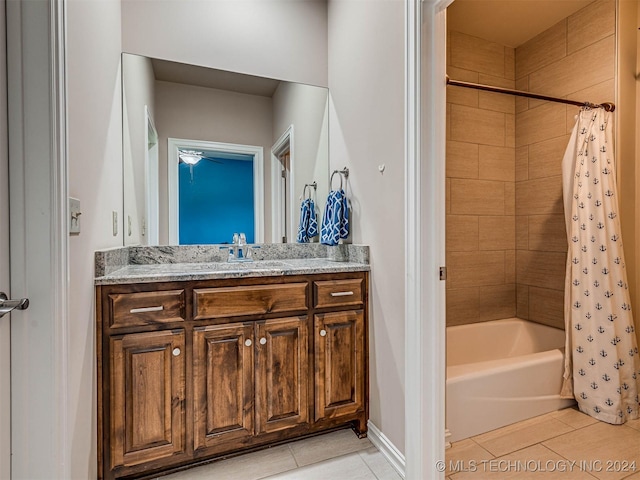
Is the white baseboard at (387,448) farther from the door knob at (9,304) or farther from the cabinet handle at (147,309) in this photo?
the door knob at (9,304)

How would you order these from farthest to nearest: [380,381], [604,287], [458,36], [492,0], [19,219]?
[458,36] < [492,0] < [604,287] < [380,381] < [19,219]

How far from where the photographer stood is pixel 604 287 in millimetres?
2014

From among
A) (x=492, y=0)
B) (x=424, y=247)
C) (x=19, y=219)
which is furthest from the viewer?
(x=492, y=0)

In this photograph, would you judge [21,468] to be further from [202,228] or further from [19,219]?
[202,228]

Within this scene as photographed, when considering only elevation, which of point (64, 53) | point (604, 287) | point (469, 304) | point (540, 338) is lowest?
point (540, 338)

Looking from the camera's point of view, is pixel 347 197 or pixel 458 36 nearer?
pixel 347 197

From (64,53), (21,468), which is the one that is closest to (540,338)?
(21,468)

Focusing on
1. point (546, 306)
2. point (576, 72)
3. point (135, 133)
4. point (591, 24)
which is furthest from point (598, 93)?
point (135, 133)

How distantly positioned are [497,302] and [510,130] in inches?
56.3

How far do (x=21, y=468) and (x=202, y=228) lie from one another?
134 cm

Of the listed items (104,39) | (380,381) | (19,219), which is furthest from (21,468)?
(104,39)

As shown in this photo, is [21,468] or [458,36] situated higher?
[458,36]

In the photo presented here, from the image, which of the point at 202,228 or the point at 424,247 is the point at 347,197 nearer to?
the point at 424,247

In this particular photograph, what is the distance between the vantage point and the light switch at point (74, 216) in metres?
1.11
